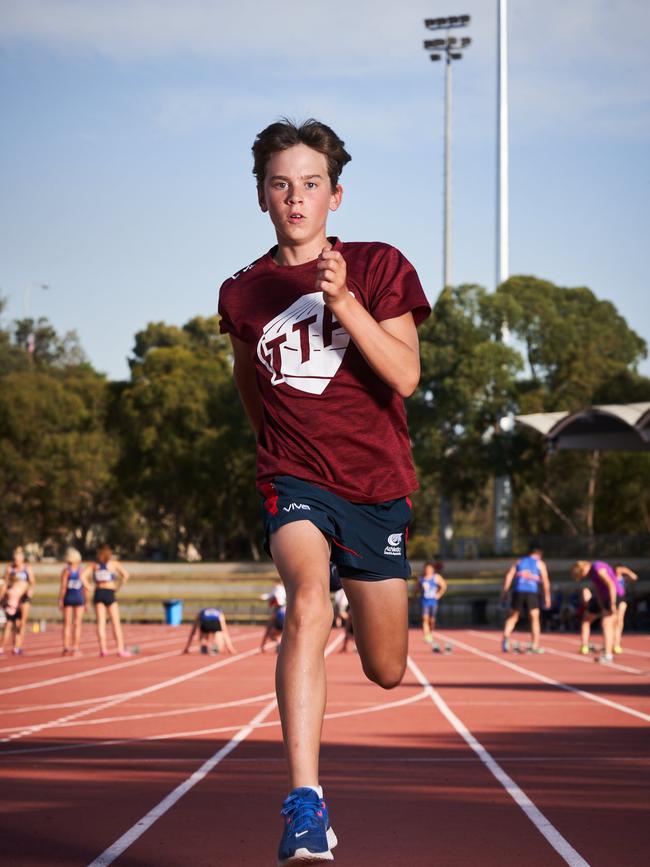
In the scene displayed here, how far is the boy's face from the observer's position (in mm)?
4547

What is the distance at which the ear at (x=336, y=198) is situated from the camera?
15.5 ft

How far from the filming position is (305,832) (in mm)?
3715

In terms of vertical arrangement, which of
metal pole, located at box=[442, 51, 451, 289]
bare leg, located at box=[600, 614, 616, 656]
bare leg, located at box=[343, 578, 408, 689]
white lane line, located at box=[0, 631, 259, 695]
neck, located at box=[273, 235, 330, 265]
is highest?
metal pole, located at box=[442, 51, 451, 289]

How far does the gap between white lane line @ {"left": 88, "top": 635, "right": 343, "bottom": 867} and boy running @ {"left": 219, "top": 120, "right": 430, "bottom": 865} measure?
48.3 inches

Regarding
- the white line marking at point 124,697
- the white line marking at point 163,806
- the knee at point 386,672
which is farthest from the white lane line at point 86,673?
the knee at point 386,672

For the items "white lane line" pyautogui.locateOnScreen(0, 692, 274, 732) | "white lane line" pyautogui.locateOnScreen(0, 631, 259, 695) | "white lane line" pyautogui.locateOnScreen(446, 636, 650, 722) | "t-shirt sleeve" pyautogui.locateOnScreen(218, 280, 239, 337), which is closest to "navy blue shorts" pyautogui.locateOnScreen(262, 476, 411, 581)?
"t-shirt sleeve" pyautogui.locateOnScreen(218, 280, 239, 337)

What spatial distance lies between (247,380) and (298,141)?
2.79 ft

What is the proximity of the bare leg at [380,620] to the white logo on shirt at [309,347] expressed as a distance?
26.2 inches

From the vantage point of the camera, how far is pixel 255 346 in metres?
4.59

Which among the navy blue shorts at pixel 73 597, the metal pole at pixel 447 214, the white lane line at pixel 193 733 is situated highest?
the metal pole at pixel 447 214

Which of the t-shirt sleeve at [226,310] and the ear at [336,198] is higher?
the ear at [336,198]

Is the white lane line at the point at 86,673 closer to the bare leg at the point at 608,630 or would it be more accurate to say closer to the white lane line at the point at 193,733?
the white lane line at the point at 193,733

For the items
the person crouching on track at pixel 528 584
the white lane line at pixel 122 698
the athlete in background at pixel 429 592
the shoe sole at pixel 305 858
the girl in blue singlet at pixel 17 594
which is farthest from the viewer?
the athlete in background at pixel 429 592

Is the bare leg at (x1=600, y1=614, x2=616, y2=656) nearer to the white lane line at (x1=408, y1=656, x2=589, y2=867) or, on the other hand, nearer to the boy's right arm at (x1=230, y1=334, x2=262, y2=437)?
the white lane line at (x1=408, y1=656, x2=589, y2=867)
